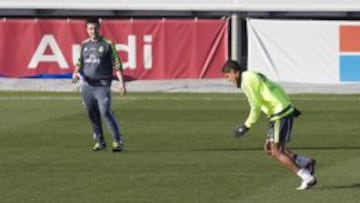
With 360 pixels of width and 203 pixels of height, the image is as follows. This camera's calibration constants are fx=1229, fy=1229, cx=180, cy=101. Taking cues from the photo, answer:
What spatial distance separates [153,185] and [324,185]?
2.04 m

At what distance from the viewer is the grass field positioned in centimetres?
1397

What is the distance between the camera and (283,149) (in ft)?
46.8

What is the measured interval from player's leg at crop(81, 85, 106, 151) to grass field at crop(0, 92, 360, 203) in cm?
24

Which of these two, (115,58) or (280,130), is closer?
(280,130)

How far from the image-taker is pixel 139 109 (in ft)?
91.0

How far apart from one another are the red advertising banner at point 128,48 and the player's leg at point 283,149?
24.3 m

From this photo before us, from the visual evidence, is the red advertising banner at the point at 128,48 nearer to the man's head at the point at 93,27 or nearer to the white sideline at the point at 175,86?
the white sideline at the point at 175,86

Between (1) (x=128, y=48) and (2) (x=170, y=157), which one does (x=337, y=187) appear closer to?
(2) (x=170, y=157)

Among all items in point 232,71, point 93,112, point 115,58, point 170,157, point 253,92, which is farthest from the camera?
point 93,112

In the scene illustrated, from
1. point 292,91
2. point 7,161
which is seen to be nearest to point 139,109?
point 292,91

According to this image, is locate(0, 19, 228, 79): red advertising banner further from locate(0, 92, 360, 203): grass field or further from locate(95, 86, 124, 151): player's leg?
locate(95, 86, 124, 151): player's leg

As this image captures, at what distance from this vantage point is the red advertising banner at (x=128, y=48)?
38.5 meters

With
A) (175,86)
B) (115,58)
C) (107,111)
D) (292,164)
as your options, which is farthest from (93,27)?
(175,86)

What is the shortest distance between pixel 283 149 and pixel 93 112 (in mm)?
5194
